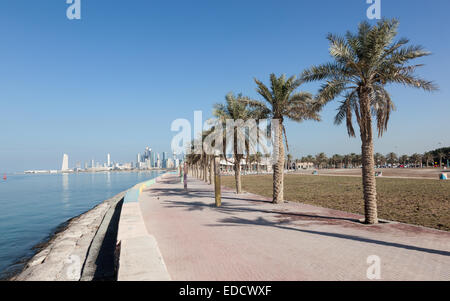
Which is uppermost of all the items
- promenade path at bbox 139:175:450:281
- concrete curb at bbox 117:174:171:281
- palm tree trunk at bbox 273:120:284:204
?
palm tree trunk at bbox 273:120:284:204

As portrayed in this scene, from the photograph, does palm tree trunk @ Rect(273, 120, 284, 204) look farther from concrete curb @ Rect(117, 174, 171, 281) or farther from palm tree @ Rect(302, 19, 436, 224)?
concrete curb @ Rect(117, 174, 171, 281)

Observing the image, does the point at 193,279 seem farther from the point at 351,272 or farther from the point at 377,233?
the point at 377,233

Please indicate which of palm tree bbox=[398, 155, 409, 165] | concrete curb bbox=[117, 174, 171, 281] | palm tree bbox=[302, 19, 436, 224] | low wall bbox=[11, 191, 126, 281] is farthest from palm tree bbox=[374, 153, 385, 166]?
concrete curb bbox=[117, 174, 171, 281]

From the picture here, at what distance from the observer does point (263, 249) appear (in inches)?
296

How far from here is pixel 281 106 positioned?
17703 mm

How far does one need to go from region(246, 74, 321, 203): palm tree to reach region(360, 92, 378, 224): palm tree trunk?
19.3 ft

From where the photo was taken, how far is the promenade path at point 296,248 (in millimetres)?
5727

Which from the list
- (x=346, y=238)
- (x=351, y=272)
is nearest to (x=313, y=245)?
(x=346, y=238)

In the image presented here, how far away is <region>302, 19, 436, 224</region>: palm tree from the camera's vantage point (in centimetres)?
1064

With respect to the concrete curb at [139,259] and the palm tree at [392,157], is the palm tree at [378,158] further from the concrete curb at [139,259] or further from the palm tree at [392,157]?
the concrete curb at [139,259]

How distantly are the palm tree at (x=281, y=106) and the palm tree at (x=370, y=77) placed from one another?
5418 mm

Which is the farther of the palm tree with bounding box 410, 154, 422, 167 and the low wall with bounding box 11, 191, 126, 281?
the palm tree with bounding box 410, 154, 422, 167

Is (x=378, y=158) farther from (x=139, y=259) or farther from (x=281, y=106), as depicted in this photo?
(x=139, y=259)

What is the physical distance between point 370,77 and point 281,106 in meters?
7.05
